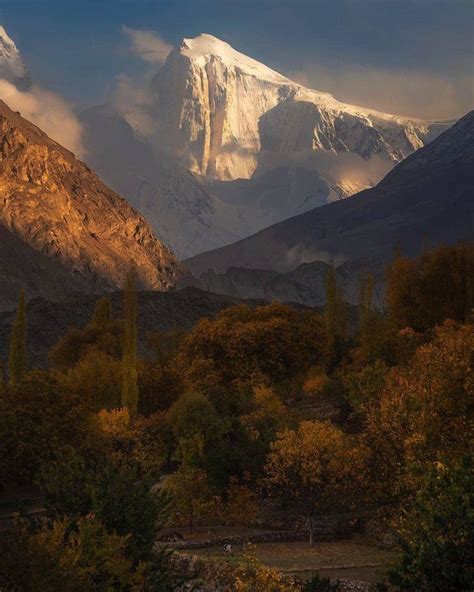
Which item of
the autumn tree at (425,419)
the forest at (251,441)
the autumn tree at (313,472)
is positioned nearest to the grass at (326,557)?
the forest at (251,441)

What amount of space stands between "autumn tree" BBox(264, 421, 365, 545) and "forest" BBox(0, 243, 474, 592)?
0.26 ft

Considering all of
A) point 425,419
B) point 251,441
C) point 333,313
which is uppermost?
point 333,313

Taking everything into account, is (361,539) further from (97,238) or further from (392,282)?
(97,238)

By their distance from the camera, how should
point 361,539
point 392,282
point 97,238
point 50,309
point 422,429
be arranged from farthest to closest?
point 97,238 → point 50,309 → point 392,282 → point 361,539 → point 422,429

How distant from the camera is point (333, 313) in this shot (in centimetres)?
6438

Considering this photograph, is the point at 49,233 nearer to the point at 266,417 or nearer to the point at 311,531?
the point at 266,417

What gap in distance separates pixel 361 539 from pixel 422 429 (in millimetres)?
9189

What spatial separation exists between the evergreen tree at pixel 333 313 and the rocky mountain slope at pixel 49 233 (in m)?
89.4

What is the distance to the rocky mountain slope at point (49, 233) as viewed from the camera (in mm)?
162750

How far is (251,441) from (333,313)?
27.6 m

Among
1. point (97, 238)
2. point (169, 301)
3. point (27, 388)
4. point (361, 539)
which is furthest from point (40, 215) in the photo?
point (361, 539)

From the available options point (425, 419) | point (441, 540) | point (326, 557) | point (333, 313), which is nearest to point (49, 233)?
point (333, 313)

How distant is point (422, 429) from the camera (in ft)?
80.8

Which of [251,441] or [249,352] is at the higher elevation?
[249,352]
